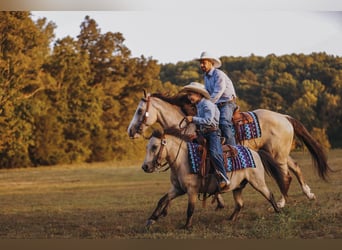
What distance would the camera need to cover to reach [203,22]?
715cm

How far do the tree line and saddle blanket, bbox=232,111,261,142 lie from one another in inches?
23.6

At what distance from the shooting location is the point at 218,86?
21.7 ft

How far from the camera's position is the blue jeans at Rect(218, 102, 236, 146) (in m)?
6.56

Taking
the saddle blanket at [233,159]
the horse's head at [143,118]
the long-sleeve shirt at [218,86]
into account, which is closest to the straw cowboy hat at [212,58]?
the long-sleeve shirt at [218,86]

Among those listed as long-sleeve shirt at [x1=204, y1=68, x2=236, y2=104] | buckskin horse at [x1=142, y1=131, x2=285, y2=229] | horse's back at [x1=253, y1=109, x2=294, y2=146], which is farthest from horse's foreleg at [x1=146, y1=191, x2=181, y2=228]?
horse's back at [x1=253, y1=109, x2=294, y2=146]

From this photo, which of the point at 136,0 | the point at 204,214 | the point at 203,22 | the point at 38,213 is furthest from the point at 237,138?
the point at 38,213

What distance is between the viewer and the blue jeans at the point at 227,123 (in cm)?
656

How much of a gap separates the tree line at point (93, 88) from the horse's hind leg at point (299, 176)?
565 millimetres

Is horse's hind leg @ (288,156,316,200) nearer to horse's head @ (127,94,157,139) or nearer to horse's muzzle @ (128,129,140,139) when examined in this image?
horse's head @ (127,94,157,139)

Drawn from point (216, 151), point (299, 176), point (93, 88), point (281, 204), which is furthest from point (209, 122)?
point (93, 88)

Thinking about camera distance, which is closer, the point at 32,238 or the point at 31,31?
the point at 32,238

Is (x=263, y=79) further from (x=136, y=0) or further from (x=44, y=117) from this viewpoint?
(x=44, y=117)

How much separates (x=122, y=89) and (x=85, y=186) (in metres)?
1.29

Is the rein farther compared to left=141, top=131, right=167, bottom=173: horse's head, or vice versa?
the rein
